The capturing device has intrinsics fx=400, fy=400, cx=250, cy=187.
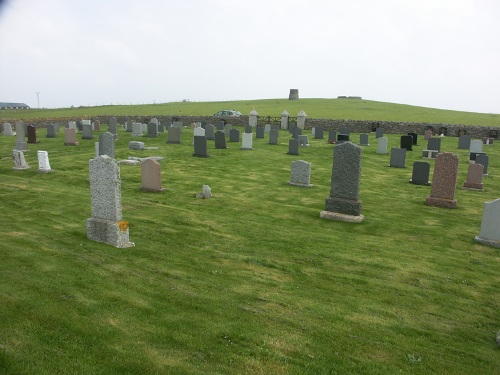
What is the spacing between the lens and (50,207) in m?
10.4

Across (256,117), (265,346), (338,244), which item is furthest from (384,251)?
(256,117)

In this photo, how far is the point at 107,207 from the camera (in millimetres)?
7930

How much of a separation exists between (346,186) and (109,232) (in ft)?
20.7

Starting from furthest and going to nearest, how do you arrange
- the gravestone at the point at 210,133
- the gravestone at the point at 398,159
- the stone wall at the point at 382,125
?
1. the stone wall at the point at 382,125
2. the gravestone at the point at 210,133
3. the gravestone at the point at 398,159

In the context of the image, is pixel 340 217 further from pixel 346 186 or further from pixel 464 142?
pixel 464 142

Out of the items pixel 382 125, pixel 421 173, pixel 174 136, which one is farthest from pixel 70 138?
pixel 382 125

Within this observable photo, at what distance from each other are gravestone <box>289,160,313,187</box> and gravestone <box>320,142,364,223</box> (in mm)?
3752

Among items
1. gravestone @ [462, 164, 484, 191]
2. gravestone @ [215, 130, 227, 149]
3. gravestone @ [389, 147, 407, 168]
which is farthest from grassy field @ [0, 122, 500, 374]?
gravestone @ [215, 130, 227, 149]

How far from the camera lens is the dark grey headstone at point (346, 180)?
10.8 m

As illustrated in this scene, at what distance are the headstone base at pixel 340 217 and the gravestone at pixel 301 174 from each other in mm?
3911

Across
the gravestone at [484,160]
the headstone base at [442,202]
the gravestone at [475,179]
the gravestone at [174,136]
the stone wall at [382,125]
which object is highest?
the stone wall at [382,125]

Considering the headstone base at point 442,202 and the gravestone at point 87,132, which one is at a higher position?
the gravestone at point 87,132

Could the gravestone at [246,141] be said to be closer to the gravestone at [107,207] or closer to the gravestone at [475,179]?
the gravestone at [475,179]

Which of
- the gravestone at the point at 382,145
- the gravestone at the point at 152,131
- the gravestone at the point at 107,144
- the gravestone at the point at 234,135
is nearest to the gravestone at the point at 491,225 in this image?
the gravestone at the point at 107,144
